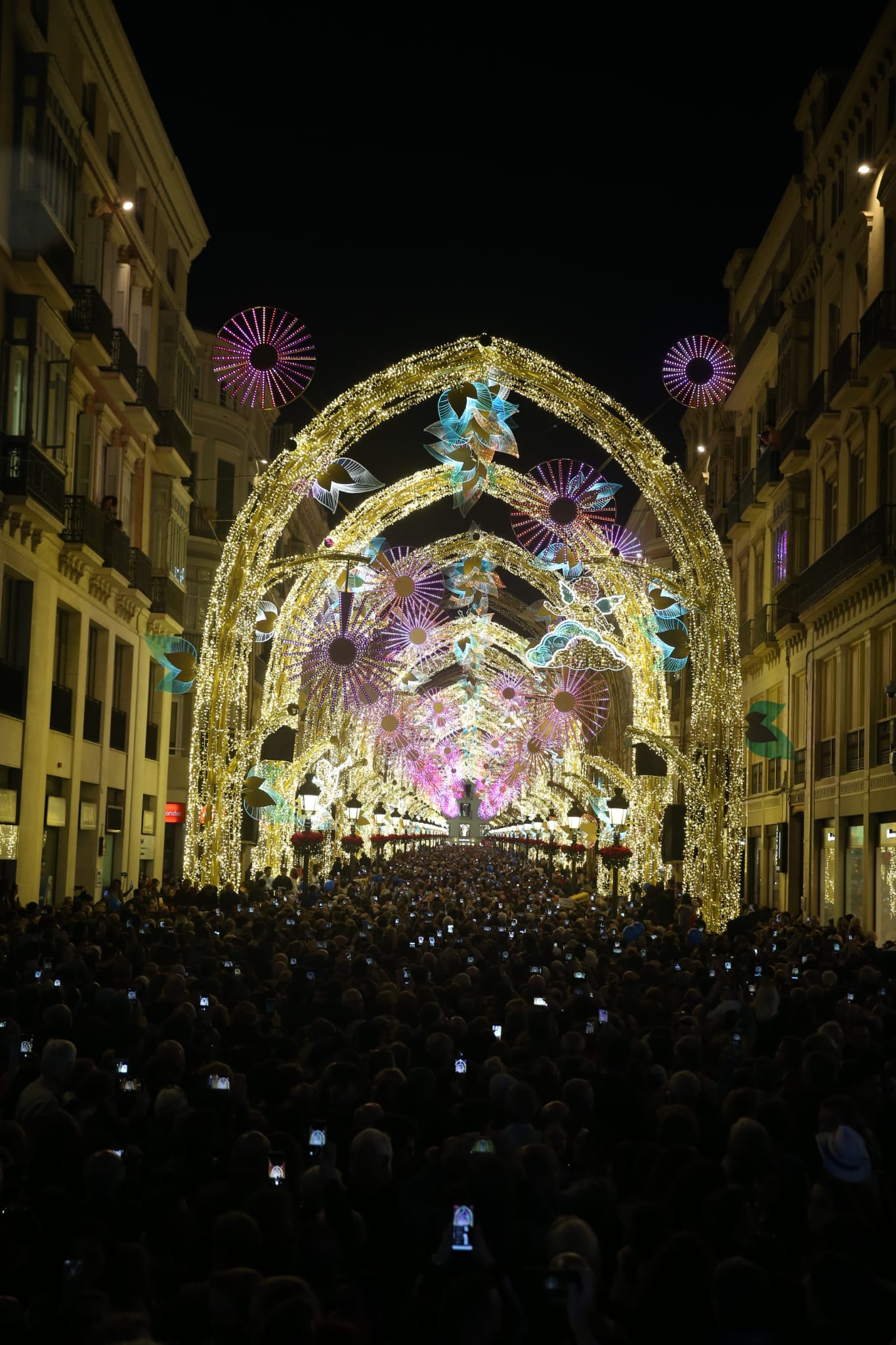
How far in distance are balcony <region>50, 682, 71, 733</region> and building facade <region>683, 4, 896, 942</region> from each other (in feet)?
47.1

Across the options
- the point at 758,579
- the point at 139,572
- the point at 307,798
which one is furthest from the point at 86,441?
the point at 758,579

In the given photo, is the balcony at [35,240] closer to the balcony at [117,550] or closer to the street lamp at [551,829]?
the balcony at [117,550]

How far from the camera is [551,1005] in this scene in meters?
14.9

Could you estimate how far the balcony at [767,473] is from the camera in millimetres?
42375

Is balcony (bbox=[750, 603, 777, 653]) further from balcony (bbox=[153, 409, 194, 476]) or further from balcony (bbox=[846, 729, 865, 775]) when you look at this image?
balcony (bbox=[153, 409, 194, 476])

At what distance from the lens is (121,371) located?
119ft

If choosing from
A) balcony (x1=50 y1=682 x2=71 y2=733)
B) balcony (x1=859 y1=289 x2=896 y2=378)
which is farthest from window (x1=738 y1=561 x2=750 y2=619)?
balcony (x1=50 y1=682 x2=71 y2=733)

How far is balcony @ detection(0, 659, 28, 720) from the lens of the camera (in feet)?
94.2

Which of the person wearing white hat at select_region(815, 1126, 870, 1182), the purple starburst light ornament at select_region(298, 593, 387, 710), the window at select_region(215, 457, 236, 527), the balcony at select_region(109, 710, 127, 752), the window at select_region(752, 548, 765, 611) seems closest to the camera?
the person wearing white hat at select_region(815, 1126, 870, 1182)

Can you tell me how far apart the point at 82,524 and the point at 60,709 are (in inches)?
163

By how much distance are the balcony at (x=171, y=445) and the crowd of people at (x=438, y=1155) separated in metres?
26.2

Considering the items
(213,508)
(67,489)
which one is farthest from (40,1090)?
(213,508)

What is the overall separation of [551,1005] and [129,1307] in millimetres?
8774

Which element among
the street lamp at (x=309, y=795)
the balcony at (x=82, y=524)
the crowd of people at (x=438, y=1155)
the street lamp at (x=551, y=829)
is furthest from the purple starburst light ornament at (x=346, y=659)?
the street lamp at (x=551, y=829)
